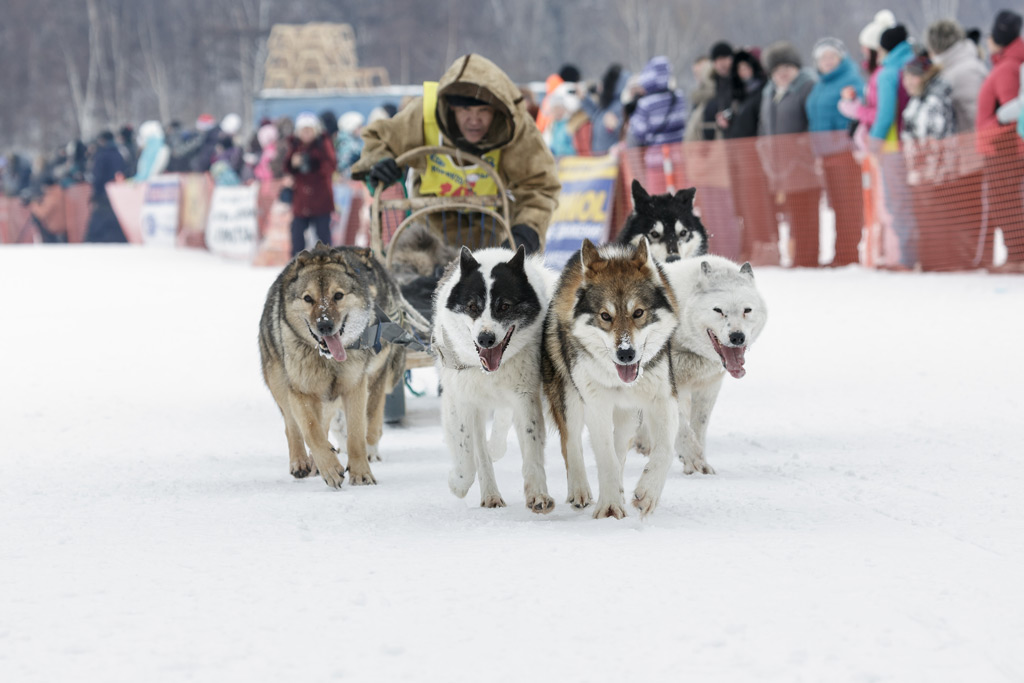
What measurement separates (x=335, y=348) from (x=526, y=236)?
1.29 meters

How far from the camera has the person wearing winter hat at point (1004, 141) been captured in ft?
26.5

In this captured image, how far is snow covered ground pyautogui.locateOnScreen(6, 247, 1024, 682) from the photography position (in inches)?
84.9

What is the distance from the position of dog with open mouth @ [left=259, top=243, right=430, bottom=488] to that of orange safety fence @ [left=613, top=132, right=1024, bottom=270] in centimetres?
454

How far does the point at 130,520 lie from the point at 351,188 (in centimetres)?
1149

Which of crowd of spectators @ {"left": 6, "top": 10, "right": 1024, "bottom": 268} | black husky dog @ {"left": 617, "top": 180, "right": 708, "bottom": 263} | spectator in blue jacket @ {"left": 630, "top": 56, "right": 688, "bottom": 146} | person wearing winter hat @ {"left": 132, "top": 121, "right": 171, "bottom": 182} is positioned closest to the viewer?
black husky dog @ {"left": 617, "top": 180, "right": 708, "bottom": 263}

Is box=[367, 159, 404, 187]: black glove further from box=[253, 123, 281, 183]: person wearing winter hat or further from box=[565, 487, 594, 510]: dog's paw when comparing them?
box=[253, 123, 281, 183]: person wearing winter hat

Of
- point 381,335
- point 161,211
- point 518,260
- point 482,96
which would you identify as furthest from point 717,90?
point 161,211

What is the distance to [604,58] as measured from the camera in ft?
125

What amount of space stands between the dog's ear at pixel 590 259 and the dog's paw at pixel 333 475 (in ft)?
3.61

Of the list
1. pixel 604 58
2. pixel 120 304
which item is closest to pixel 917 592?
pixel 120 304

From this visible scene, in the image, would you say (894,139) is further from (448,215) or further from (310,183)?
(310,183)

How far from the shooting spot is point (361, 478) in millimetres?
3920

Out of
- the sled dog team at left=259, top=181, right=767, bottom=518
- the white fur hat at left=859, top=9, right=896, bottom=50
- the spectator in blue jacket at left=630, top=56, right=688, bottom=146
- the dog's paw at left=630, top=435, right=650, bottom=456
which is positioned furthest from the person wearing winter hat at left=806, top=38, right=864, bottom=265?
the sled dog team at left=259, top=181, right=767, bottom=518

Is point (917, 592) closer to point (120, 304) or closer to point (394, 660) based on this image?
point (394, 660)
